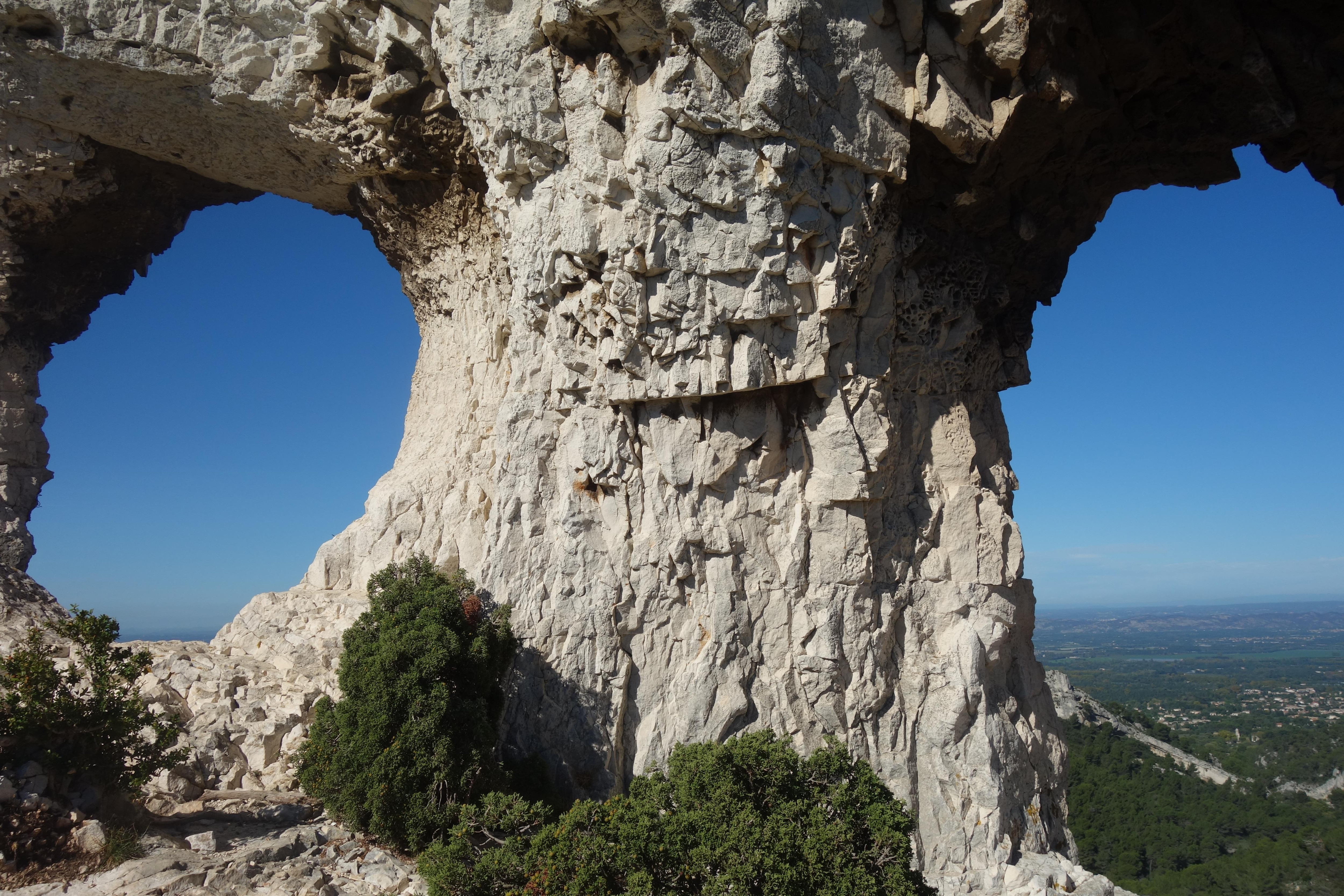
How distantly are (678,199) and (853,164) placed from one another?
3.37 meters

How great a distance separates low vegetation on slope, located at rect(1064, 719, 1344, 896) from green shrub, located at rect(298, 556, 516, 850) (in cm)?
3311

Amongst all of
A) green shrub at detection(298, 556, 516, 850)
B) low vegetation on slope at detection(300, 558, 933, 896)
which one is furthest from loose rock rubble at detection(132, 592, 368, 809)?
low vegetation on slope at detection(300, 558, 933, 896)

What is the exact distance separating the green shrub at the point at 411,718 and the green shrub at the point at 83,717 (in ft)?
7.86

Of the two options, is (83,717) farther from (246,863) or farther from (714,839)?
(714,839)

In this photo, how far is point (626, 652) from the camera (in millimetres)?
14352

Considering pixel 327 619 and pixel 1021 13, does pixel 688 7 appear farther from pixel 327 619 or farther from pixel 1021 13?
pixel 327 619

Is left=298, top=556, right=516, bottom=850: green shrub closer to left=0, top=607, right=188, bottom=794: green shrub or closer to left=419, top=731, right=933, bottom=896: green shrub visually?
left=419, top=731, right=933, bottom=896: green shrub

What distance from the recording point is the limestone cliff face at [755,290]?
13555 millimetres

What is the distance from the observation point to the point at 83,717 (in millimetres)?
10680

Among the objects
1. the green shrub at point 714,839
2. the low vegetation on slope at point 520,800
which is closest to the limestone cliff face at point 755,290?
the low vegetation on slope at point 520,800

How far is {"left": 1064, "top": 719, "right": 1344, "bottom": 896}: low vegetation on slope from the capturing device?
110 feet

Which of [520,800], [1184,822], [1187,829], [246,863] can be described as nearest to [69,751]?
[246,863]

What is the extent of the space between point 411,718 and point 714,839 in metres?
5.29

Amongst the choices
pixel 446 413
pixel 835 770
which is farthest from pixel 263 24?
pixel 835 770
